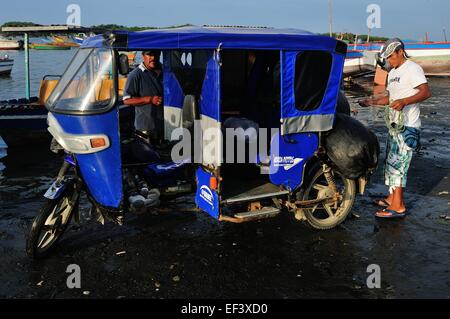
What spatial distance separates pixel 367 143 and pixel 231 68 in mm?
2699

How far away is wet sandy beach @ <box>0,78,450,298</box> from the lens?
4.30 meters

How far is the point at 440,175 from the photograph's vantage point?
8.26 metres

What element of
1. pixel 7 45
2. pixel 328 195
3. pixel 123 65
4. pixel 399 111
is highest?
pixel 7 45

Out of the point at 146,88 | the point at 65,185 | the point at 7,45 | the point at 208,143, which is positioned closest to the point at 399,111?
the point at 208,143

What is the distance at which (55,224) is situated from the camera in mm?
4883

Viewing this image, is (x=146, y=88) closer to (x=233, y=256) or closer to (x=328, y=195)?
(x=233, y=256)

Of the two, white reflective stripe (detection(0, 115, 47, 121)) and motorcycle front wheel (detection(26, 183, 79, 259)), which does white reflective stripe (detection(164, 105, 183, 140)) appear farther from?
white reflective stripe (detection(0, 115, 47, 121))

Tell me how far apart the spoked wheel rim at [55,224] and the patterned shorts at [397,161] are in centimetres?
441

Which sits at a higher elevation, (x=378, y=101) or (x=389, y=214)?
(x=378, y=101)

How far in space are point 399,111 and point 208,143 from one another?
9.37 ft

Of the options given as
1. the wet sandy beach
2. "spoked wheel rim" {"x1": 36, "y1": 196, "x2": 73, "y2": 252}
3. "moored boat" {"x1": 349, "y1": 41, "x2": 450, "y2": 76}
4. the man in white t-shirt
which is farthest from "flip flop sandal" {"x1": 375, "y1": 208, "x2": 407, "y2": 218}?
"moored boat" {"x1": 349, "y1": 41, "x2": 450, "y2": 76}

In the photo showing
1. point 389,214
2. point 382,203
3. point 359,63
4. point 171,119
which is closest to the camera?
point 389,214

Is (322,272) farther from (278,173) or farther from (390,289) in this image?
(278,173)

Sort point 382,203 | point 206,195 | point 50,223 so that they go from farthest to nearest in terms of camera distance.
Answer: point 382,203
point 206,195
point 50,223
